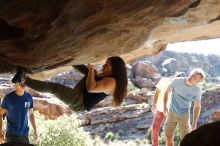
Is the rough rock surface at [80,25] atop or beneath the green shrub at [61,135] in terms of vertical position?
atop

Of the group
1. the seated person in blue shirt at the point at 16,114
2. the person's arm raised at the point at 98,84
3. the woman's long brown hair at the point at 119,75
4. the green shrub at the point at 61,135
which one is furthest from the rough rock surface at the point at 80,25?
the green shrub at the point at 61,135

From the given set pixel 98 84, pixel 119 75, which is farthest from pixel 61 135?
pixel 98 84

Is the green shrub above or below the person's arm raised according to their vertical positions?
below

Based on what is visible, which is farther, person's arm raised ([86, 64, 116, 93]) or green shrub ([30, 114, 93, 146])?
green shrub ([30, 114, 93, 146])

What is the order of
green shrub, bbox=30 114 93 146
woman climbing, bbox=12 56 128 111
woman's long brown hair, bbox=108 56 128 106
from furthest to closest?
green shrub, bbox=30 114 93 146, woman's long brown hair, bbox=108 56 128 106, woman climbing, bbox=12 56 128 111

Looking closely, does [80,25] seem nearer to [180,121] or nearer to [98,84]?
[98,84]

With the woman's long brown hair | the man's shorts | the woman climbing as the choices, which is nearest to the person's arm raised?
the woman climbing

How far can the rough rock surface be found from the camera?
4080 millimetres

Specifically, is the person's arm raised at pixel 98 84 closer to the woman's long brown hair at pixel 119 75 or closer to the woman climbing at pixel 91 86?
the woman climbing at pixel 91 86

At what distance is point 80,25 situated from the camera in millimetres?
4570

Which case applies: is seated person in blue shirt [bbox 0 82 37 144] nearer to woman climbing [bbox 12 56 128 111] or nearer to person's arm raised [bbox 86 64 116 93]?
woman climbing [bbox 12 56 128 111]

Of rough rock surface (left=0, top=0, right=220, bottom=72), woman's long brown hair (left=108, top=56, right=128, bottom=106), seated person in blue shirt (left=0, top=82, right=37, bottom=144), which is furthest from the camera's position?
seated person in blue shirt (left=0, top=82, right=37, bottom=144)

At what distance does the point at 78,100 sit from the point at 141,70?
30001mm

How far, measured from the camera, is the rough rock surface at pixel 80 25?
13.4ft
